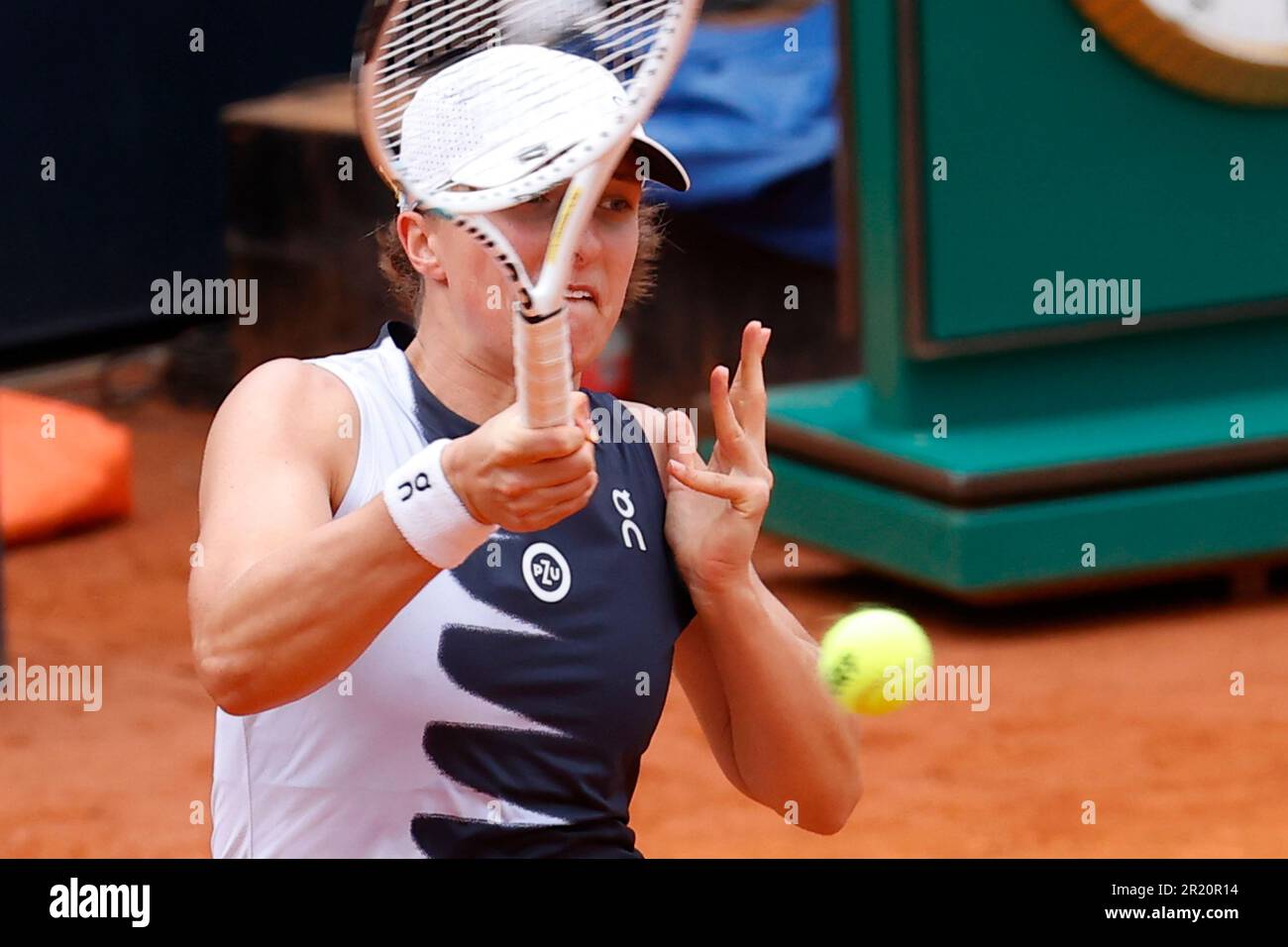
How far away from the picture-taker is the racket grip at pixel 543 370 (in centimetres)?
167

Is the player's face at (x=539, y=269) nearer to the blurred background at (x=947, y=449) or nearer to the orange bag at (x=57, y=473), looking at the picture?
the blurred background at (x=947, y=449)

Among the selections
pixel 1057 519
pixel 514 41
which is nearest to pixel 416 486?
pixel 514 41

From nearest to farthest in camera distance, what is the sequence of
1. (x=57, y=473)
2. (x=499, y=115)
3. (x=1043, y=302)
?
(x=499, y=115) → (x=1043, y=302) → (x=57, y=473)

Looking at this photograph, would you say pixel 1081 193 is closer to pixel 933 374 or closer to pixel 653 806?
Answer: pixel 933 374

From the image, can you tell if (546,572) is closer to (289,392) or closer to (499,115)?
(289,392)

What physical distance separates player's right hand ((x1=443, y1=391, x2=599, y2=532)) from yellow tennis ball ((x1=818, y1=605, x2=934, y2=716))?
0.68 meters

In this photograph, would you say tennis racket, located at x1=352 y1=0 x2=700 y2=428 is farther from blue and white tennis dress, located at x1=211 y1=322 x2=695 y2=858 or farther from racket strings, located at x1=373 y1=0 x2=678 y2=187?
blue and white tennis dress, located at x1=211 y1=322 x2=695 y2=858

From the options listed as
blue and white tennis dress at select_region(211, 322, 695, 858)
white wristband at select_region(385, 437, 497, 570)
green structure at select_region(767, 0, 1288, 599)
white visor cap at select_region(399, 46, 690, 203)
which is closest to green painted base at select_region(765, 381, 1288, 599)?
green structure at select_region(767, 0, 1288, 599)

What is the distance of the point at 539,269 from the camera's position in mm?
1970

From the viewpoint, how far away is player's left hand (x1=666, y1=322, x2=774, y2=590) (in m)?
2.14

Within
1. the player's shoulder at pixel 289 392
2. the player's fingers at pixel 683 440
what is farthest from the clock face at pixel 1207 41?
the player's shoulder at pixel 289 392

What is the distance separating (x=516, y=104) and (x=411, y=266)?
0.37 m

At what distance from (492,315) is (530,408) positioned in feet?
1.24

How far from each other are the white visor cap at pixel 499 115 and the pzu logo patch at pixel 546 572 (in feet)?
1.33
